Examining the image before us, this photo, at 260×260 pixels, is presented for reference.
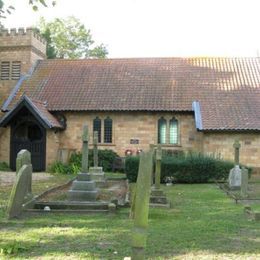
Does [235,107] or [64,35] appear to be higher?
[64,35]

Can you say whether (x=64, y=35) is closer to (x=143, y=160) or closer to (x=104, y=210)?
(x=104, y=210)

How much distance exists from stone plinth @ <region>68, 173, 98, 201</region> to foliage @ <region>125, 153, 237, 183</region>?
305 inches

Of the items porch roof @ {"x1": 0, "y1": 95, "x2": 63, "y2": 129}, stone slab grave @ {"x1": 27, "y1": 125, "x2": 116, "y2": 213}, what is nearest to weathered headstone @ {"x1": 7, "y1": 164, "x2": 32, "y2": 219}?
stone slab grave @ {"x1": 27, "y1": 125, "x2": 116, "y2": 213}

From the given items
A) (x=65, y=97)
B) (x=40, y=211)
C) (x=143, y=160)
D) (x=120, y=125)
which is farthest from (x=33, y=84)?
(x=143, y=160)

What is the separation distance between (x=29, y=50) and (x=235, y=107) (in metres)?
14.7

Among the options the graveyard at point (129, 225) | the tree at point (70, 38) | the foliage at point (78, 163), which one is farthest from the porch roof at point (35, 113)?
the tree at point (70, 38)

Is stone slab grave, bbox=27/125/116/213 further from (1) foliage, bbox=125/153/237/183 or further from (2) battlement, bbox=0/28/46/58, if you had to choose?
(2) battlement, bbox=0/28/46/58

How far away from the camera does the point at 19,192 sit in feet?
35.1

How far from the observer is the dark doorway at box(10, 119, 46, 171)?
2664 cm

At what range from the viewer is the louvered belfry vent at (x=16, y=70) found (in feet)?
104

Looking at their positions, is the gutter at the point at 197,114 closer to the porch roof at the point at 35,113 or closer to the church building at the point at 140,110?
the church building at the point at 140,110

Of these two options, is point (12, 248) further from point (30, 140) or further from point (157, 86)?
point (157, 86)

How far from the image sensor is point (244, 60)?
30.3m

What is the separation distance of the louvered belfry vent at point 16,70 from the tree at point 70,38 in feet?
74.6
